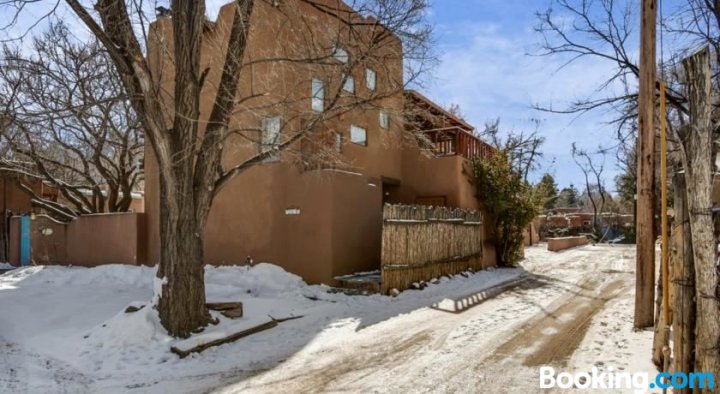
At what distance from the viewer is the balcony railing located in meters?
16.6

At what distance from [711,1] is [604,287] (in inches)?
265

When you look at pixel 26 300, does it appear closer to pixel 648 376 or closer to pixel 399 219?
pixel 399 219

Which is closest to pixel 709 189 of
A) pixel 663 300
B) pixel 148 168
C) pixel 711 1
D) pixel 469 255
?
pixel 663 300

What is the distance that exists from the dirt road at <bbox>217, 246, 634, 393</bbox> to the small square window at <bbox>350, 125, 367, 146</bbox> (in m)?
5.53

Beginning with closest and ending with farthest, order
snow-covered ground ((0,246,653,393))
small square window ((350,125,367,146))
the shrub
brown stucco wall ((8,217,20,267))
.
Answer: snow-covered ground ((0,246,653,393)) < small square window ((350,125,367,146)) < the shrub < brown stucco wall ((8,217,20,267))

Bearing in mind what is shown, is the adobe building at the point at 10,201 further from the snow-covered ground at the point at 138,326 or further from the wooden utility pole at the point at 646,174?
the wooden utility pole at the point at 646,174

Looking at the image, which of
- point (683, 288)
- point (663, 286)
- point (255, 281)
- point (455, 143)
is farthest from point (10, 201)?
point (683, 288)

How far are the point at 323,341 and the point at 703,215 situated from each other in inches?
202

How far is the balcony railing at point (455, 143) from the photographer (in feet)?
54.5

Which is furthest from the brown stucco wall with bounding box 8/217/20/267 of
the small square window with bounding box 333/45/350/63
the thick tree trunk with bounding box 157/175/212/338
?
the small square window with bounding box 333/45/350/63

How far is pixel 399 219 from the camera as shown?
11.4 meters

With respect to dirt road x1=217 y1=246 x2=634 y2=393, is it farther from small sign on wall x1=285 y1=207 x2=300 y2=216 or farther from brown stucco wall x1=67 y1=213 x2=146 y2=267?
brown stucco wall x1=67 y1=213 x2=146 y2=267

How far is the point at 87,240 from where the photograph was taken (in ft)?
53.4

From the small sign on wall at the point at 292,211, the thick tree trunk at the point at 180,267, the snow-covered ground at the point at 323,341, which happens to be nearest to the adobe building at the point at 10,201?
the snow-covered ground at the point at 323,341
